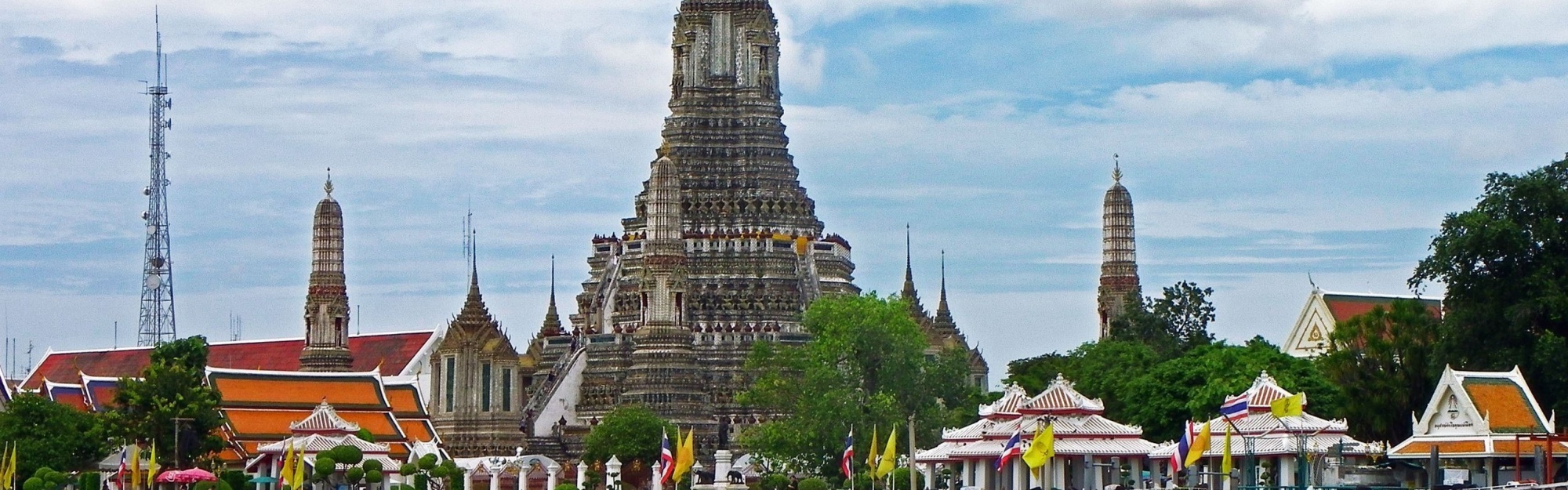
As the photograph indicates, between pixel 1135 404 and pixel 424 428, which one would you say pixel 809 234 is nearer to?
pixel 424 428

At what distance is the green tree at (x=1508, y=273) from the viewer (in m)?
71.4

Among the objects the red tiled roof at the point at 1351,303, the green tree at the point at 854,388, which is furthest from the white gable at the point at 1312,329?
the green tree at the point at 854,388

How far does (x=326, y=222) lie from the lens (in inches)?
4227

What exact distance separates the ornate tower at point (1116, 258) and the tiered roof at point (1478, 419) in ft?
133

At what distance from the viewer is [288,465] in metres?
77.2

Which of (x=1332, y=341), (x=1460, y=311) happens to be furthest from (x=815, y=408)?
(x=1460, y=311)

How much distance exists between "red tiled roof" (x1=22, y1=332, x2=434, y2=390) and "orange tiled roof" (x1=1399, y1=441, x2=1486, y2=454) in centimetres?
5080

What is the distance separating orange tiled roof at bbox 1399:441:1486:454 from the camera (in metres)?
65.0

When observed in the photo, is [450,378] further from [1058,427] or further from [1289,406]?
[1289,406]

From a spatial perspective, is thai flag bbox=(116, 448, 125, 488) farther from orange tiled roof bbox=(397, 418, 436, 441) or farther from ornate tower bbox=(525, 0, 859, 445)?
ornate tower bbox=(525, 0, 859, 445)

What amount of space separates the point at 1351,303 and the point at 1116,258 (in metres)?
10.3

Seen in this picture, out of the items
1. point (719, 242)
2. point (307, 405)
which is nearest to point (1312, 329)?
point (719, 242)

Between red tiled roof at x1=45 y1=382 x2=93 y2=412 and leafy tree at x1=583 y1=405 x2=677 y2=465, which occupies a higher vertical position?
red tiled roof at x1=45 y1=382 x2=93 y2=412

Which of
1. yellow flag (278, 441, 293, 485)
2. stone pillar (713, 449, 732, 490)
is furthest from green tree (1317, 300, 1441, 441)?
yellow flag (278, 441, 293, 485)
